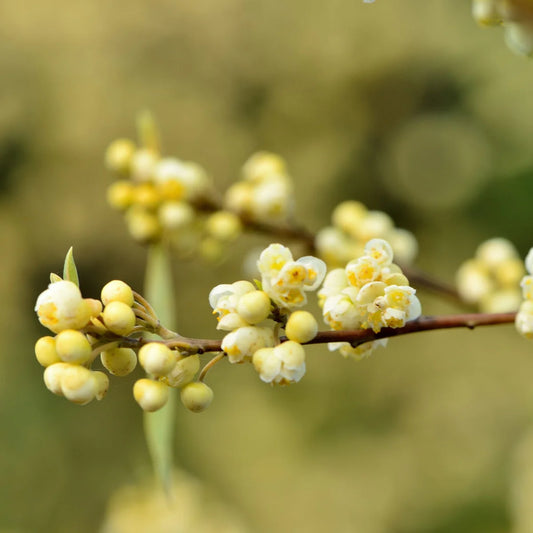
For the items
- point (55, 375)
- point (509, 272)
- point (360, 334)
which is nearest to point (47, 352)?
point (55, 375)

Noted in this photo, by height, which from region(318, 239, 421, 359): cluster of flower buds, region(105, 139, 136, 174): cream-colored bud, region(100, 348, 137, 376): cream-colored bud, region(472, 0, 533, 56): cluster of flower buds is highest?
region(105, 139, 136, 174): cream-colored bud

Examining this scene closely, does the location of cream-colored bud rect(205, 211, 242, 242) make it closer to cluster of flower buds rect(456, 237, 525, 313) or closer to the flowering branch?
cluster of flower buds rect(456, 237, 525, 313)

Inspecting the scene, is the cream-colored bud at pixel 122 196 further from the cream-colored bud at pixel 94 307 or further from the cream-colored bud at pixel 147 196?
the cream-colored bud at pixel 94 307

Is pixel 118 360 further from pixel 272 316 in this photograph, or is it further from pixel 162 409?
pixel 162 409

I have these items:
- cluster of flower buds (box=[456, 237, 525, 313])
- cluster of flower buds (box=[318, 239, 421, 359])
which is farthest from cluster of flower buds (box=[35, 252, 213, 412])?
cluster of flower buds (box=[456, 237, 525, 313])

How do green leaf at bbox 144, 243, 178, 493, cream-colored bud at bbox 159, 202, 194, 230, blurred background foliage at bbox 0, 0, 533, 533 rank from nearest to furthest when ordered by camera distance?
green leaf at bbox 144, 243, 178, 493 < cream-colored bud at bbox 159, 202, 194, 230 < blurred background foliage at bbox 0, 0, 533, 533

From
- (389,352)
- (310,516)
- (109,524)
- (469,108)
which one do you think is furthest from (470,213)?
(109,524)
